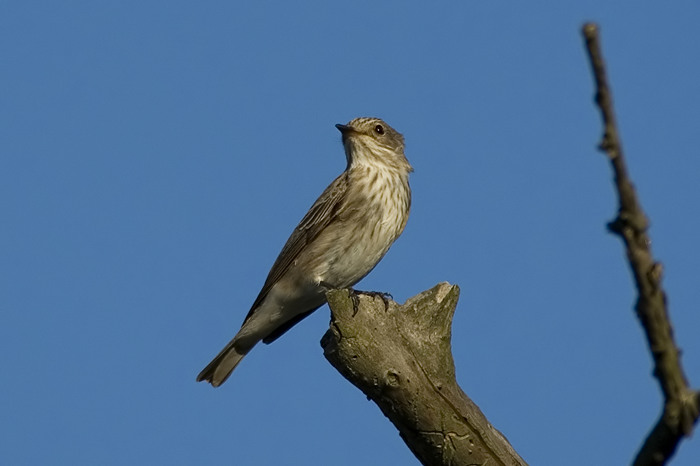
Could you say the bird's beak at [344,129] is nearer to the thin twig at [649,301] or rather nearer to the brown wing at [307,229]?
the brown wing at [307,229]

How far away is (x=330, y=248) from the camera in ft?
32.2

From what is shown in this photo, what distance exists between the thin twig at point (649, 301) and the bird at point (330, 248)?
23.0ft

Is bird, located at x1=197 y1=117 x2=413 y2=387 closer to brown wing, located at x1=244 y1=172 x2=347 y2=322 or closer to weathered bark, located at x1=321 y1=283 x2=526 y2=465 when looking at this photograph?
brown wing, located at x1=244 y1=172 x2=347 y2=322

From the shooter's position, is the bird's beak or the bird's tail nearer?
the bird's tail

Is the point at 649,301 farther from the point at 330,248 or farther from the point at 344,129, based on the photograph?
the point at 344,129

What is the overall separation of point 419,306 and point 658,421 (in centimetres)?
356

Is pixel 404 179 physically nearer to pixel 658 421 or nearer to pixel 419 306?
pixel 419 306

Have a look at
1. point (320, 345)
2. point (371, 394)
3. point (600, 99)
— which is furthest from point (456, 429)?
point (600, 99)

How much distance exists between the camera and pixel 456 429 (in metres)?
5.61

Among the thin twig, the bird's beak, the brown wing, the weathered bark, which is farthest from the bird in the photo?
the thin twig

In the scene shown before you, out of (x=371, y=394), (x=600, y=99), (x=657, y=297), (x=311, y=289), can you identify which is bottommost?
(x=657, y=297)

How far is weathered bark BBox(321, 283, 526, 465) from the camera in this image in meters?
5.60

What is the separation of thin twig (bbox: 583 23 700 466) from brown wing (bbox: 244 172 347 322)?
291 inches

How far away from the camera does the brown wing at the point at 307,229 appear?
10.1m
